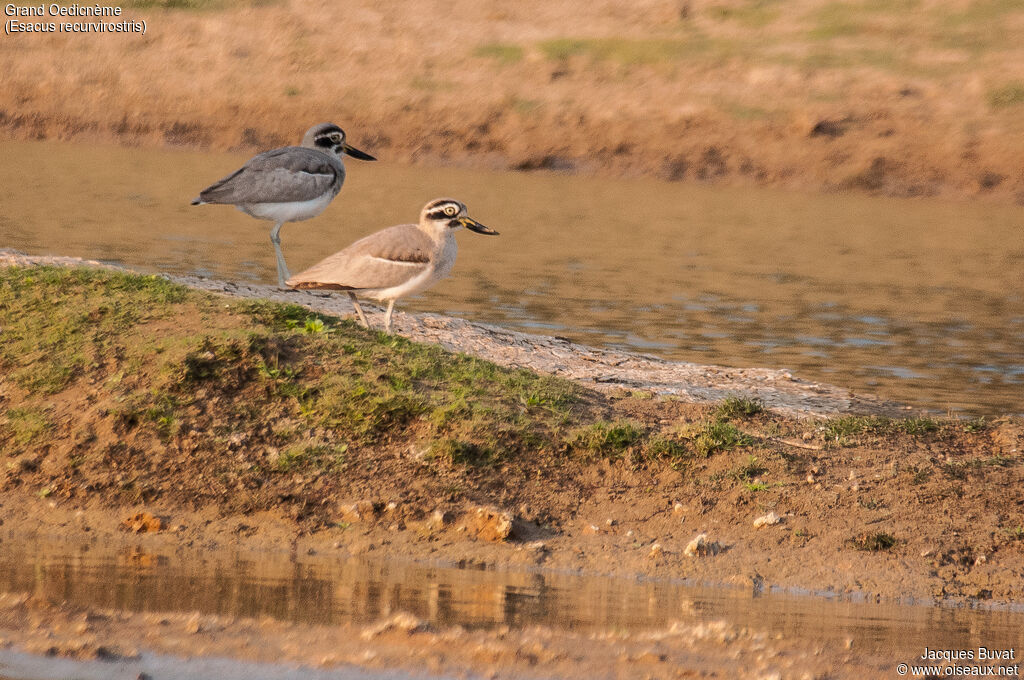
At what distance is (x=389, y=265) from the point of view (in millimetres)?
9688

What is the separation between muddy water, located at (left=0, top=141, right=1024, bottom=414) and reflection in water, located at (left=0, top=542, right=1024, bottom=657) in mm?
5439

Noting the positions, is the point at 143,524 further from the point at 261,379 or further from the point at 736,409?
the point at 736,409

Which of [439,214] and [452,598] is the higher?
[439,214]

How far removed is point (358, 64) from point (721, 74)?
27.8 feet

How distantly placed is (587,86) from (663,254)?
1269 centimetres

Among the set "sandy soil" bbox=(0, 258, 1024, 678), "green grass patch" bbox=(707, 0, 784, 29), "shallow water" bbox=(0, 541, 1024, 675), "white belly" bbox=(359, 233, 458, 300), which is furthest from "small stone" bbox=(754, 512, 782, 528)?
"green grass patch" bbox=(707, 0, 784, 29)

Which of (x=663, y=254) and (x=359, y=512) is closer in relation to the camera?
(x=359, y=512)

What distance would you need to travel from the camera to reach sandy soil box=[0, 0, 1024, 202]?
3061 centimetres

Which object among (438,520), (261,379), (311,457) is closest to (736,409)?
(438,520)

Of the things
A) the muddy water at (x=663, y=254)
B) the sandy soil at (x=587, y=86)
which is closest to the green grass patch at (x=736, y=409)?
the muddy water at (x=663, y=254)

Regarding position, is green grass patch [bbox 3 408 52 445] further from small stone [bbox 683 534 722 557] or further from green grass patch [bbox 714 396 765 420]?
green grass patch [bbox 714 396 765 420]

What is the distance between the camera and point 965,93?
3120cm

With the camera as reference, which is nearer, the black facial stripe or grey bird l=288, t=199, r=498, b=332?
grey bird l=288, t=199, r=498, b=332

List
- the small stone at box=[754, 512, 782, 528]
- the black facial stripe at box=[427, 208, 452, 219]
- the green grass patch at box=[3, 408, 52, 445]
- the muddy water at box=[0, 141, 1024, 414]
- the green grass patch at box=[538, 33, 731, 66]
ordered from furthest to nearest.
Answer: the green grass patch at box=[538, 33, 731, 66]
the muddy water at box=[0, 141, 1024, 414]
the black facial stripe at box=[427, 208, 452, 219]
the green grass patch at box=[3, 408, 52, 445]
the small stone at box=[754, 512, 782, 528]
